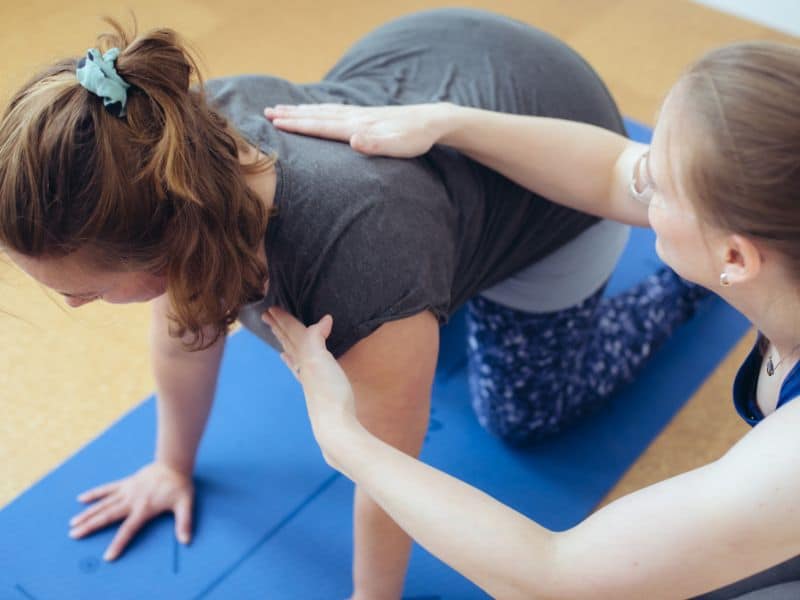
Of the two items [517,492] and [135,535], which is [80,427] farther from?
[517,492]

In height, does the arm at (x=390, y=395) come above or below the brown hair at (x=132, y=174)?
below

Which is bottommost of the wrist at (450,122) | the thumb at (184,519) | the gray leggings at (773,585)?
the thumb at (184,519)

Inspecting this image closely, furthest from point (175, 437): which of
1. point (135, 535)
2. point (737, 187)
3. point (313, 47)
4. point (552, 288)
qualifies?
point (313, 47)

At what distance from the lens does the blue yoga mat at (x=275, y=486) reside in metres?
1.20

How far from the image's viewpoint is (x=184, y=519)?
1.24 m

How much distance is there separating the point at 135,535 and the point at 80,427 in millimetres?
209

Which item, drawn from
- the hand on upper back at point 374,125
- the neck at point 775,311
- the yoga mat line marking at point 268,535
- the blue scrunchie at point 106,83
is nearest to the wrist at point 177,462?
the yoga mat line marking at point 268,535

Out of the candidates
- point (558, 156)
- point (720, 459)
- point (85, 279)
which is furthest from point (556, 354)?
point (85, 279)

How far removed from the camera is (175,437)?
123 centimetres

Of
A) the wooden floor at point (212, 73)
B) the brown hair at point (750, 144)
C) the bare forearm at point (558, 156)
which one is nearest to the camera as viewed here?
the brown hair at point (750, 144)

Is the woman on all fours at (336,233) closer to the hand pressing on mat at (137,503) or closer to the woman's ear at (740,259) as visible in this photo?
the hand pressing on mat at (137,503)

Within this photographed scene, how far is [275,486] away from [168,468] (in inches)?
6.0

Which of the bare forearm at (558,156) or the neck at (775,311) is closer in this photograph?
the neck at (775,311)

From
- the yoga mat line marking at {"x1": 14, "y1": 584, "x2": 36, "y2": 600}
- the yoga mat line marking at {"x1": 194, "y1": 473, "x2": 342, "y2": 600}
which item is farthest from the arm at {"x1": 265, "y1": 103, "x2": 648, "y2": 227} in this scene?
the yoga mat line marking at {"x1": 14, "y1": 584, "x2": 36, "y2": 600}
